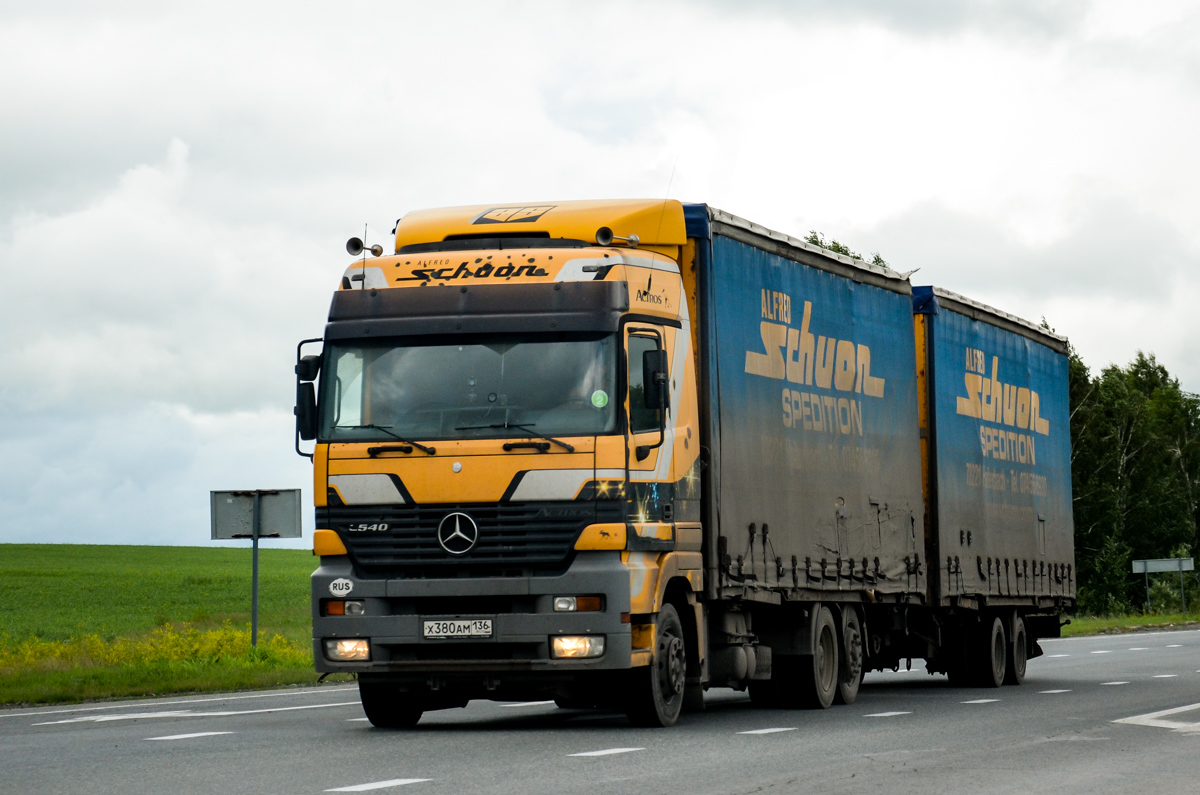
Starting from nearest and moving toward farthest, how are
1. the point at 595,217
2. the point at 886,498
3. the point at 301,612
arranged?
the point at 595,217 < the point at 886,498 < the point at 301,612

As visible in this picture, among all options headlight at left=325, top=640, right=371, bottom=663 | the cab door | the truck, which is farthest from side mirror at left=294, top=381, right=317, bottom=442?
the cab door

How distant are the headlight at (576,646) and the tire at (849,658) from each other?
4913 millimetres

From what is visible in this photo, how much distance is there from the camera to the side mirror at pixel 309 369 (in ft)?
44.6

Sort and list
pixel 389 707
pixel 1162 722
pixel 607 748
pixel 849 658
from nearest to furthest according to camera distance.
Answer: pixel 607 748 → pixel 389 707 → pixel 1162 722 → pixel 849 658

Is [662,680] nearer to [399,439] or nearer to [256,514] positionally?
[399,439]

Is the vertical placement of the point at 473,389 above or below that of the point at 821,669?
above

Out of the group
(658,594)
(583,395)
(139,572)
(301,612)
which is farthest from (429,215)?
(139,572)

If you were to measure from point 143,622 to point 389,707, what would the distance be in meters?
39.3

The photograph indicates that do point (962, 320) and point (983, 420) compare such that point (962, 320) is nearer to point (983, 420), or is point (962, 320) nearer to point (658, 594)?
point (983, 420)

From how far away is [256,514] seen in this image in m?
24.0

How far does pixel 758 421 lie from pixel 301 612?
1684 inches

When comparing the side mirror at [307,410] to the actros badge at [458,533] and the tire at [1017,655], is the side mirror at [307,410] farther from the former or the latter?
the tire at [1017,655]

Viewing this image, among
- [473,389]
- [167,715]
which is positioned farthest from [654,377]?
[167,715]

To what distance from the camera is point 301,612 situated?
56.6 meters
